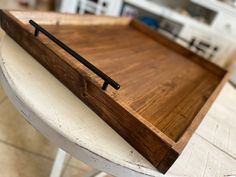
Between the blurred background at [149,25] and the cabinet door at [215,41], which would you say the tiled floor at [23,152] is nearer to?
the blurred background at [149,25]

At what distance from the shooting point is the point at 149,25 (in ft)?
7.25

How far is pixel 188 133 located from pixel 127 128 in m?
0.13

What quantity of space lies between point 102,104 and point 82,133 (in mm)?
75

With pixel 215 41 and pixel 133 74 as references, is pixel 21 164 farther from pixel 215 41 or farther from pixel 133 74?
pixel 215 41

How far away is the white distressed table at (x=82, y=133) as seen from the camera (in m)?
0.46

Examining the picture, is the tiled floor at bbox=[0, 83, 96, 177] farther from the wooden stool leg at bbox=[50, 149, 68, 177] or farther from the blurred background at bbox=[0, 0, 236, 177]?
the wooden stool leg at bbox=[50, 149, 68, 177]

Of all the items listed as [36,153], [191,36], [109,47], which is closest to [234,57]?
[191,36]

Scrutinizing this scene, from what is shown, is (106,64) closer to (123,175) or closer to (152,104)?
(152,104)

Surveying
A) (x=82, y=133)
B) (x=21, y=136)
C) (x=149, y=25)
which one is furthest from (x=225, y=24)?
(x=82, y=133)

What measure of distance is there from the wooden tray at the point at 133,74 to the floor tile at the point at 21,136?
52 cm

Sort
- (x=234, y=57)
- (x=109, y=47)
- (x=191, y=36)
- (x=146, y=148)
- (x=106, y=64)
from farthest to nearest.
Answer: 1. (x=191, y=36)
2. (x=234, y=57)
3. (x=109, y=47)
4. (x=106, y=64)
5. (x=146, y=148)

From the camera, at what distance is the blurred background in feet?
3.16

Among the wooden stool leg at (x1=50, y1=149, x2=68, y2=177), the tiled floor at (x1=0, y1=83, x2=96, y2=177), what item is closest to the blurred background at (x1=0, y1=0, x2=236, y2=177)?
the tiled floor at (x1=0, y1=83, x2=96, y2=177)

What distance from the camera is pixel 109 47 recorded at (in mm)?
877
